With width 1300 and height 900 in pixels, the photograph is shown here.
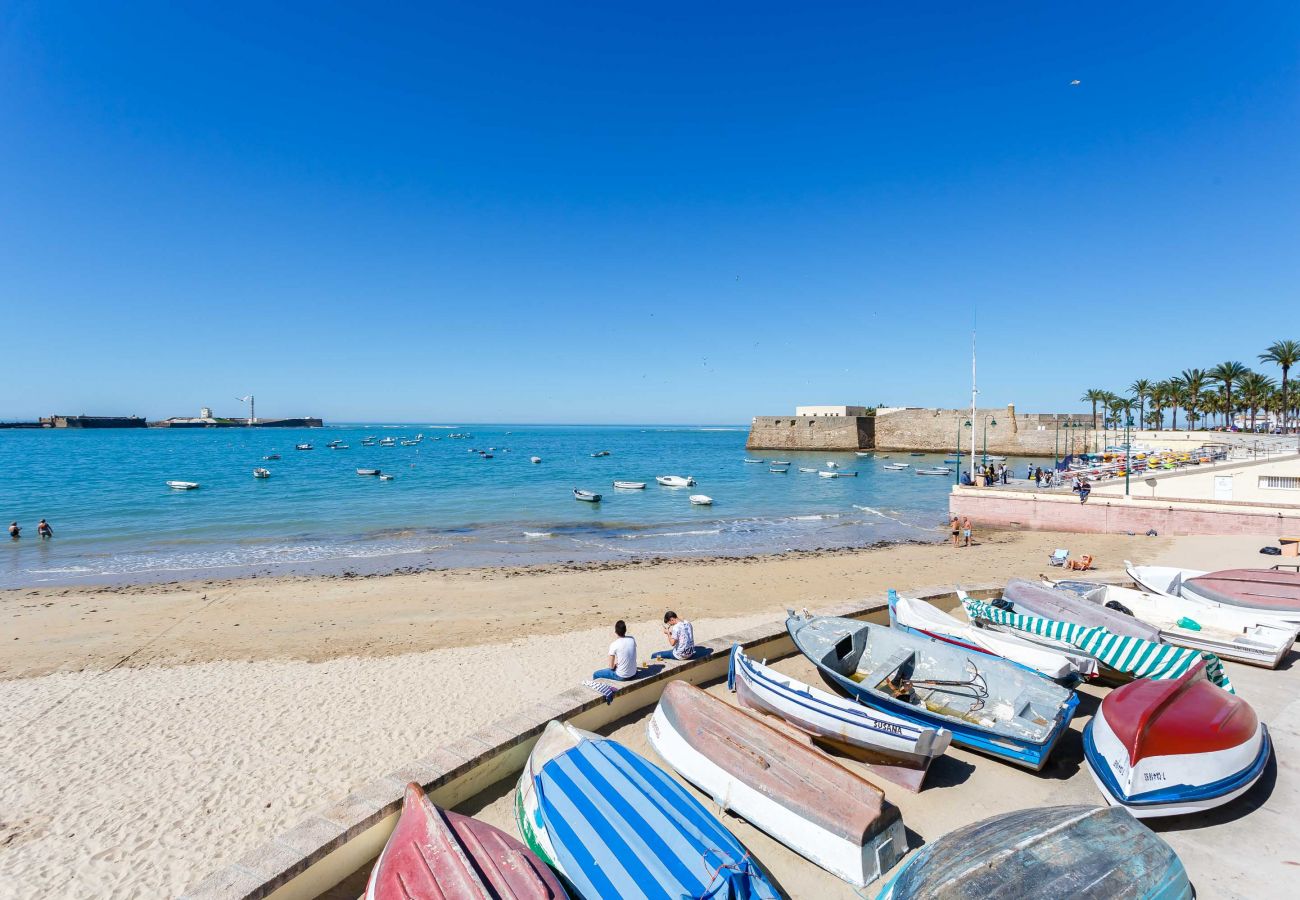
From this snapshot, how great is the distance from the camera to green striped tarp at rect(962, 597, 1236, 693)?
7922mm

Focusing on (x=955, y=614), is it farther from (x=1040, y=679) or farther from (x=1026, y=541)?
(x=1026, y=541)

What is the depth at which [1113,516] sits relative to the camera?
87.5 ft

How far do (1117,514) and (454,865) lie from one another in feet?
101

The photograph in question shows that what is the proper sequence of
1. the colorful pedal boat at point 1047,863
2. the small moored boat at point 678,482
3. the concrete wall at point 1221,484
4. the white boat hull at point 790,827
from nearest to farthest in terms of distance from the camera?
the colorful pedal boat at point 1047,863, the white boat hull at point 790,827, the concrete wall at point 1221,484, the small moored boat at point 678,482

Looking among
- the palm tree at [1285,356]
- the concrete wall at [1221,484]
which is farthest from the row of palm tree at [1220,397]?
the concrete wall at [1221,484]

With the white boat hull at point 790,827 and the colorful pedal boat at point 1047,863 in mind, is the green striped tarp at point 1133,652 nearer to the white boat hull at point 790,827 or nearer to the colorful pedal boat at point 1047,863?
the colorful pedal boat at point 1047,863

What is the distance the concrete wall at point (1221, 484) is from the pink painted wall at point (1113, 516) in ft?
3.52

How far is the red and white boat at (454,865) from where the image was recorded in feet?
13.3

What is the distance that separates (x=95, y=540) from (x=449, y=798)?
115 ft

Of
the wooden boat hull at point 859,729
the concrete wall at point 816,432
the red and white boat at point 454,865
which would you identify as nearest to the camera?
the red and white boat at point 454,865

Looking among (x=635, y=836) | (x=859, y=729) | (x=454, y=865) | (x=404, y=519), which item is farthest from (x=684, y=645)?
(x=404, y=519)

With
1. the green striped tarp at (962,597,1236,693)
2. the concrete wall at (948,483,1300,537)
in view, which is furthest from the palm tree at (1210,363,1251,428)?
the green striped tarp at (962,597,1236,693)

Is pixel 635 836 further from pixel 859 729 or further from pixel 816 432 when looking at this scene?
pixel 816 432

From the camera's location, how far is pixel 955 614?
11.9 m
